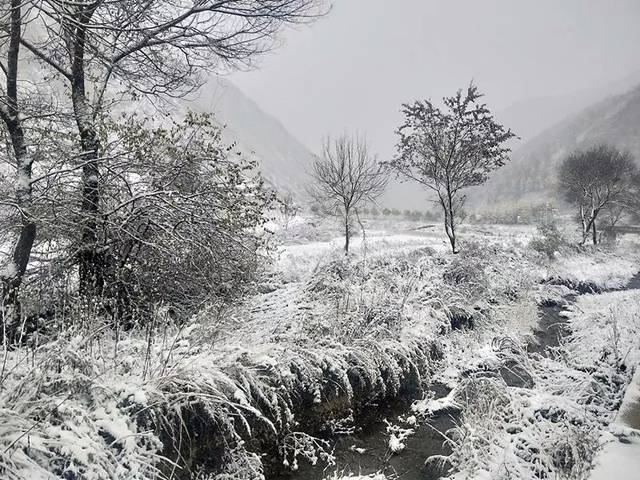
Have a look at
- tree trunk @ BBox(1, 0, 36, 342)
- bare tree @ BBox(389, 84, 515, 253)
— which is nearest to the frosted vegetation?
tree trunk @ BBox(1, 0, 36, 342)

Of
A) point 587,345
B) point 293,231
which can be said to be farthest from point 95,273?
point 293,231

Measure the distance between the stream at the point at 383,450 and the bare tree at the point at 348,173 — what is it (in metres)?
11.1

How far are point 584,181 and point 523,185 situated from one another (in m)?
71.3

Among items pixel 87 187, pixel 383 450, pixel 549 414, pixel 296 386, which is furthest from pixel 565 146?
pixel 87 187

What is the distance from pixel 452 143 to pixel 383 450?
12.6 m

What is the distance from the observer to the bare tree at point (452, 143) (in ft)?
47.7

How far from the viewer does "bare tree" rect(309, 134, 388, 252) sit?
646 inches

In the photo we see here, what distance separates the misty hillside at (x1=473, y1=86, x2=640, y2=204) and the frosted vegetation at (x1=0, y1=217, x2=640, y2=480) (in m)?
82.0

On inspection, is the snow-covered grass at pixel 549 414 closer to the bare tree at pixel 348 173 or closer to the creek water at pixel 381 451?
the creek water at pixel 381 451

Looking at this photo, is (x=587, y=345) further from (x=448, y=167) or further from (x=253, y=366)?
(x=448, y=167)

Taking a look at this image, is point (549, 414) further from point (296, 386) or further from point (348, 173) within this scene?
point (348, 173)

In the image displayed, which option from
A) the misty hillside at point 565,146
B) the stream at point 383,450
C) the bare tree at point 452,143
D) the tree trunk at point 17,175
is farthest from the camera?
the misty hillside at point 565,146

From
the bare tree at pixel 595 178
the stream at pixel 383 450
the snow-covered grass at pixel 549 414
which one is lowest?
the stream at pixel 383 450

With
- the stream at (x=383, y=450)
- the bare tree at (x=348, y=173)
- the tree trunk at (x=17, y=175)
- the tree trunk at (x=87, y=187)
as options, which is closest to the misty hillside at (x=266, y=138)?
the bare tree at (x=348, y=173)
